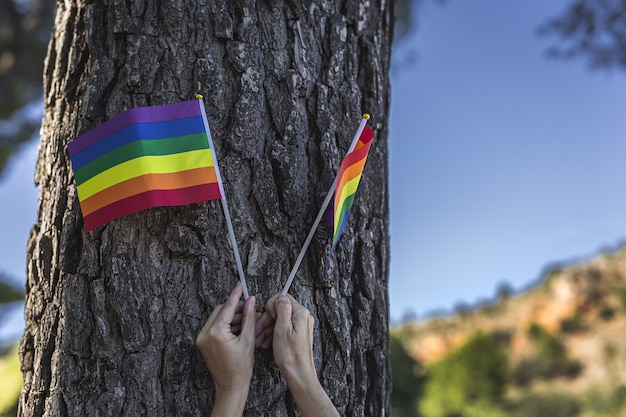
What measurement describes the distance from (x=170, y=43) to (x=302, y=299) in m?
0.64

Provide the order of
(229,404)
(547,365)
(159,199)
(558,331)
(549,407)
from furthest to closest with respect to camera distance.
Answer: (558,331) < (547,365) < (549,407) < (159,199) < (229,404)

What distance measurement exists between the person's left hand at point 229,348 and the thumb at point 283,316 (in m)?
0.05

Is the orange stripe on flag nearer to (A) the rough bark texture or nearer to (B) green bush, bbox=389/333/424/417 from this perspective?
(A) the rough bark texture

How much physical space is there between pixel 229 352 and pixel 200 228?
27 cm

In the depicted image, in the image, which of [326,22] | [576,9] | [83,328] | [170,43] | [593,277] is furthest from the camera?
[593,277]

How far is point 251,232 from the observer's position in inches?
52.9

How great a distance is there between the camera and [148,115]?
1.34 meters

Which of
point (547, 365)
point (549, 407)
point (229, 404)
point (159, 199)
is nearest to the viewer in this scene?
point (229, 404)

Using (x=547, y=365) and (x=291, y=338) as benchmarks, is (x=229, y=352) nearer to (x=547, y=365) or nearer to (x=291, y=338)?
(x=291, y=338)

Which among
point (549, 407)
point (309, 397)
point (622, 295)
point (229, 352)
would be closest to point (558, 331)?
point (622, 295)

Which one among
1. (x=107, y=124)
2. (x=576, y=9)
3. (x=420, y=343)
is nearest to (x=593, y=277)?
(x=420, y=343)

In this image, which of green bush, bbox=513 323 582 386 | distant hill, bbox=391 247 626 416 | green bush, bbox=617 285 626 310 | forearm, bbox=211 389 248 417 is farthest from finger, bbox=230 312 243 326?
green bush, bbox=617 285 626 310

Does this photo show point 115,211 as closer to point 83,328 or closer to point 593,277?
point 83,328

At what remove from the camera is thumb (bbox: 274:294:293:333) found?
1247 millimetres
